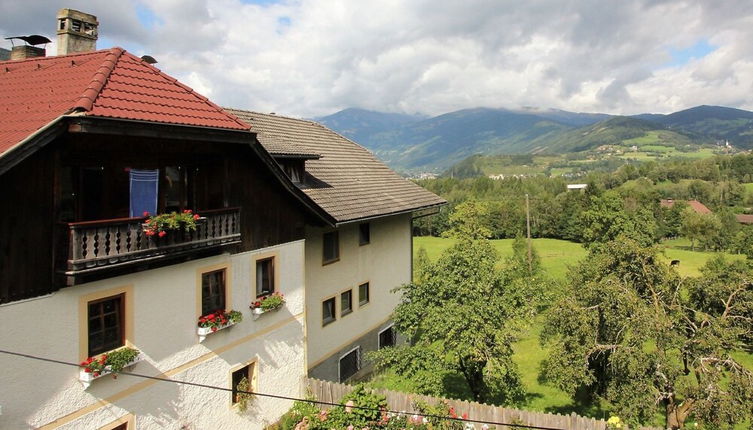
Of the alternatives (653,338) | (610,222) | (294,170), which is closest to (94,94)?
(294,170)

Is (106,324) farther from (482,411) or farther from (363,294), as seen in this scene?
(363,294)

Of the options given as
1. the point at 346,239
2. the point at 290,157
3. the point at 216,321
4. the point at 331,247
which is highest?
the point at 290,157

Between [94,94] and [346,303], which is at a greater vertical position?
[94,94]

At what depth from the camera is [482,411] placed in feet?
46.0

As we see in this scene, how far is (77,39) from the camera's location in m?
13.1

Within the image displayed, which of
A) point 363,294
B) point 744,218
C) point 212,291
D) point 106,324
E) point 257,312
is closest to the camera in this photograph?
point 106,324

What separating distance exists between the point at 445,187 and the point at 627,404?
475 feet

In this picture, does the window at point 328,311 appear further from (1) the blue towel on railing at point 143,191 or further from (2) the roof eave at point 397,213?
(1) the blue towel on railing at point 143,191

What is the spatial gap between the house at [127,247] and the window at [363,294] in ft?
22.7

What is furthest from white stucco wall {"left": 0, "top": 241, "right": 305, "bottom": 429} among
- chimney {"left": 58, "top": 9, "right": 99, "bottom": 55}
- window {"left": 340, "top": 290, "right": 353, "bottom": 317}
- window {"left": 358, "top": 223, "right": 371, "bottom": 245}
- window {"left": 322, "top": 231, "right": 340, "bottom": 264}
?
chimney {"left": 58, "top": 9, "right": 99, "bottom": 55}

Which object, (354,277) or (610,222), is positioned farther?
(610,222)

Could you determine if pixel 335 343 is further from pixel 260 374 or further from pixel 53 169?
pixel 53 169

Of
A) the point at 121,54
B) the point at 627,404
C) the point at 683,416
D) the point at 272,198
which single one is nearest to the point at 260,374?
the point at 272,198

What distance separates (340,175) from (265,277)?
7903 mm
